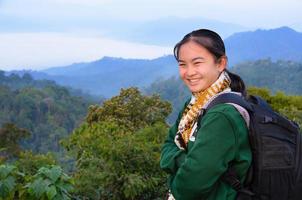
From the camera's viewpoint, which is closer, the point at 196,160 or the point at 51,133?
the point at 196,160

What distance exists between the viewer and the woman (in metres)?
1.52

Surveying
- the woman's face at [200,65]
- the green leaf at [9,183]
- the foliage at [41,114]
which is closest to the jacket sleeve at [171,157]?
the woman's face at [200,65]

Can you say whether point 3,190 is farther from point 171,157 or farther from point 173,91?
point 173,91

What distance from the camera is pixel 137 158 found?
5484 millimetres

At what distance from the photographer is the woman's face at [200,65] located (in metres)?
1.73

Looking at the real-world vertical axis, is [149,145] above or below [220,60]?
below

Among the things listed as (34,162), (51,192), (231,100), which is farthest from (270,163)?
(34,162)

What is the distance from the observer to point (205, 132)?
1531 mm

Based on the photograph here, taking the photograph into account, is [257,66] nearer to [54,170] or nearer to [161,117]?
[161,117]

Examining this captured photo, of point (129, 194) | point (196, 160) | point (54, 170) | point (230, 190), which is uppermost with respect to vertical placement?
point (196, 160)

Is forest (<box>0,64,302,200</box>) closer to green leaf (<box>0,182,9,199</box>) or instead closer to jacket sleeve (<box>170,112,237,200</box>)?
green leaf (<box>0,182,9,199</box>)

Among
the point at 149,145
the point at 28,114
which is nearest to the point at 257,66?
the point at 28,114

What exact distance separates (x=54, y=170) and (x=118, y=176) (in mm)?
2924

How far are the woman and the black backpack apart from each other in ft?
0.08
